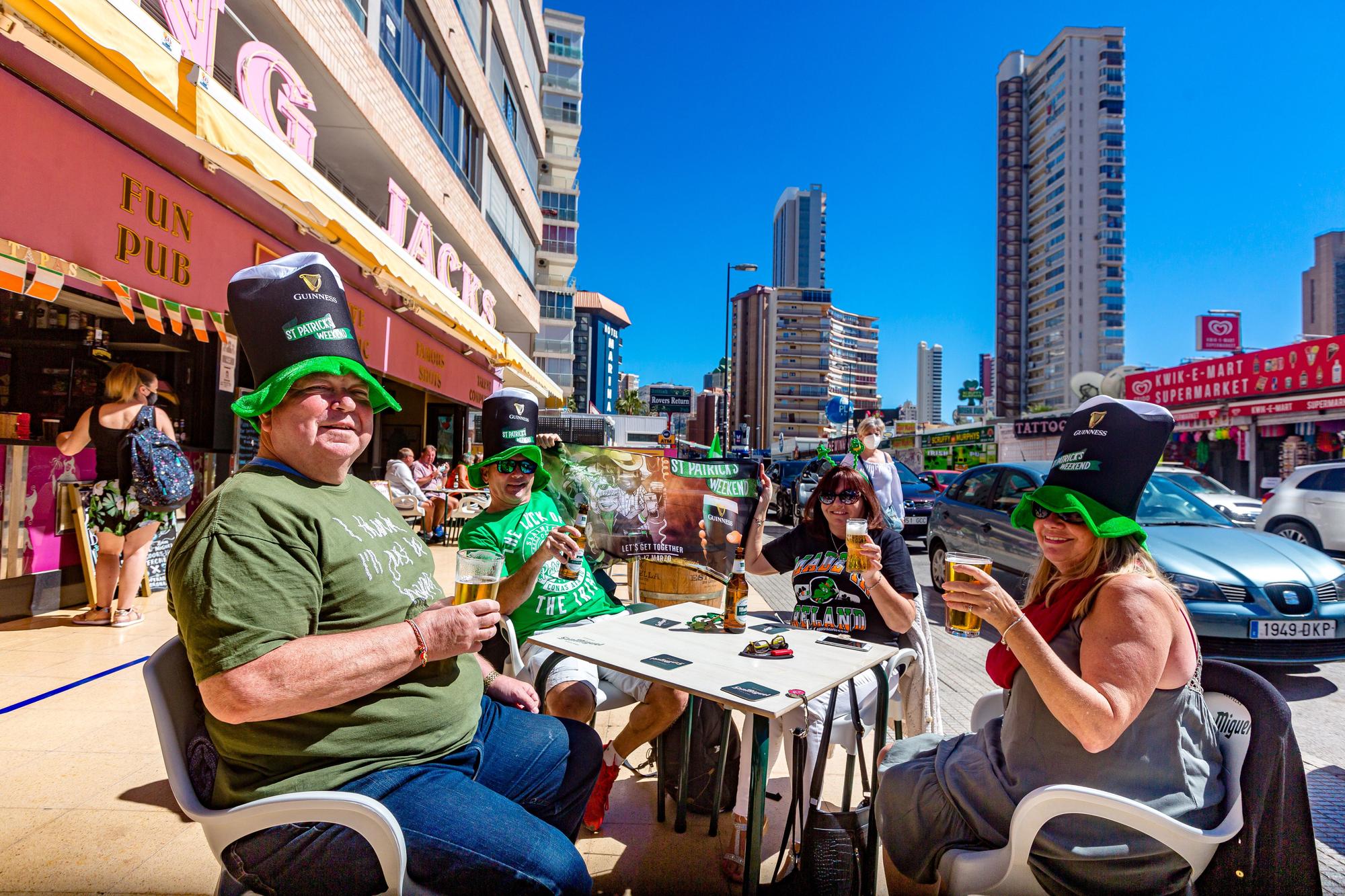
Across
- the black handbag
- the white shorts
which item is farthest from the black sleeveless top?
the black handbag

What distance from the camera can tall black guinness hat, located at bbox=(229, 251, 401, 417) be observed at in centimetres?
171

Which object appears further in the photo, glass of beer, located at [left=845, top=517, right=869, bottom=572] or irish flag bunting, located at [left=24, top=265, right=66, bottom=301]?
irish flag bunting, located at [left=24, top=265, right=66, bottom=301]

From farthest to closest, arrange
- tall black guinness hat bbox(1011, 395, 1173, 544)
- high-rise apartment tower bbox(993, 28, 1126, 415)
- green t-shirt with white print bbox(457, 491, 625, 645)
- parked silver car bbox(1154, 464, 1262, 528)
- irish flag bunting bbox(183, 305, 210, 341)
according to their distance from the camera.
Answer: high-rise apartment tower bbox(993, 28, 1126, 415), parked silver car bbox(1154, 464, 1262, 528), irish flag bunting bbox(183, 305, 210, 341), green t-shirt with white print bbox(457, 491, 625, 645), tall black guinness hat bbox(1011, 395, 1173, 544)

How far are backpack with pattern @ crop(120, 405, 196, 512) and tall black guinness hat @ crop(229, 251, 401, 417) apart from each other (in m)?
4.72

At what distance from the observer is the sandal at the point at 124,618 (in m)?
5.54

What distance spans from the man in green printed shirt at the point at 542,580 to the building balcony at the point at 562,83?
41100mm

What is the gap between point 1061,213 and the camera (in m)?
103

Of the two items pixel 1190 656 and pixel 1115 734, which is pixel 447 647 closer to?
pixel 1115 734

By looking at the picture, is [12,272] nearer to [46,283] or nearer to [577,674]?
[46,283]

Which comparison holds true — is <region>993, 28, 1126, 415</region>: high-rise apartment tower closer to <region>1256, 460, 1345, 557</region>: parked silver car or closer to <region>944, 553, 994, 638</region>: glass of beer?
<region>1256, 460, 1345, 557</region>: parked silver car

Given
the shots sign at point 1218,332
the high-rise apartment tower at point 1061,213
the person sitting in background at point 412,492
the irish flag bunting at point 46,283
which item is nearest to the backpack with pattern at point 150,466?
the irish flag bunting at point 46,283

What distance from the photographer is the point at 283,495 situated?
1593 mm

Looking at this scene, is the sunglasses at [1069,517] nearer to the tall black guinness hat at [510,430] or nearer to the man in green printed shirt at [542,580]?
the man in green printed shirt at [542,580]

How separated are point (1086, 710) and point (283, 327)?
2165mm
